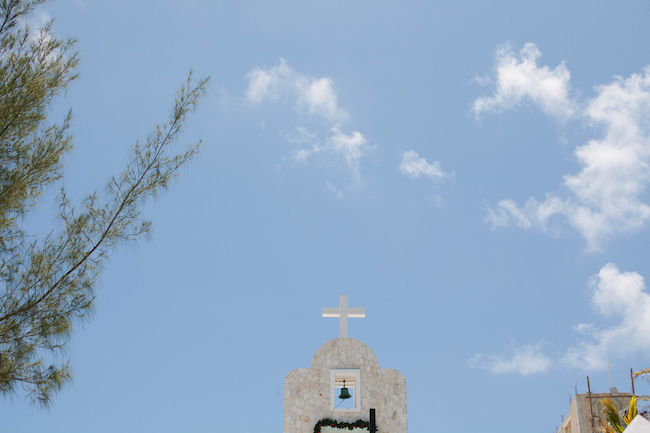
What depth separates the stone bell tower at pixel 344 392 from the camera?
1382 centimetres

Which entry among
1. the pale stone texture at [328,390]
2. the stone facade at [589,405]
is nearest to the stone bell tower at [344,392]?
the pale stone texture at [328,390]

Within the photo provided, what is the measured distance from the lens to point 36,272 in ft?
→ 26.4

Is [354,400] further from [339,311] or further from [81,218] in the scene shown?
[81,218]

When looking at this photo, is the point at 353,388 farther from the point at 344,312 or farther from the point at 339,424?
the point at 344,312

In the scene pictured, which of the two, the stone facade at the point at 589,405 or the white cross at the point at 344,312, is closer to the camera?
the white cross at the point at 344,312

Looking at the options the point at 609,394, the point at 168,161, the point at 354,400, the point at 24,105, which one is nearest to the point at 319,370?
the point at 354,400

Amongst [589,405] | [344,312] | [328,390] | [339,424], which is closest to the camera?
[339,424]

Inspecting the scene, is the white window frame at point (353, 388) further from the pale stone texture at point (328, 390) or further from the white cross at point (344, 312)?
the white cross at point (344, 312)

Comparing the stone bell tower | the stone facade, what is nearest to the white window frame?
the stone bell tower

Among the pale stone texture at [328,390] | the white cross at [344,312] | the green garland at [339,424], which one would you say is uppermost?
the white cross at [344,312]

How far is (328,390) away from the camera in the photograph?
551 inches

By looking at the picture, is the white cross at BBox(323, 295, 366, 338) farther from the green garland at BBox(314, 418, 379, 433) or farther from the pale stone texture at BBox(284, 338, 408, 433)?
the green garland at BBox(314, 418, 379, 433)

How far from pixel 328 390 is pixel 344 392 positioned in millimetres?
422

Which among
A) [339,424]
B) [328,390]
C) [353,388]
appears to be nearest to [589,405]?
[353,388]
